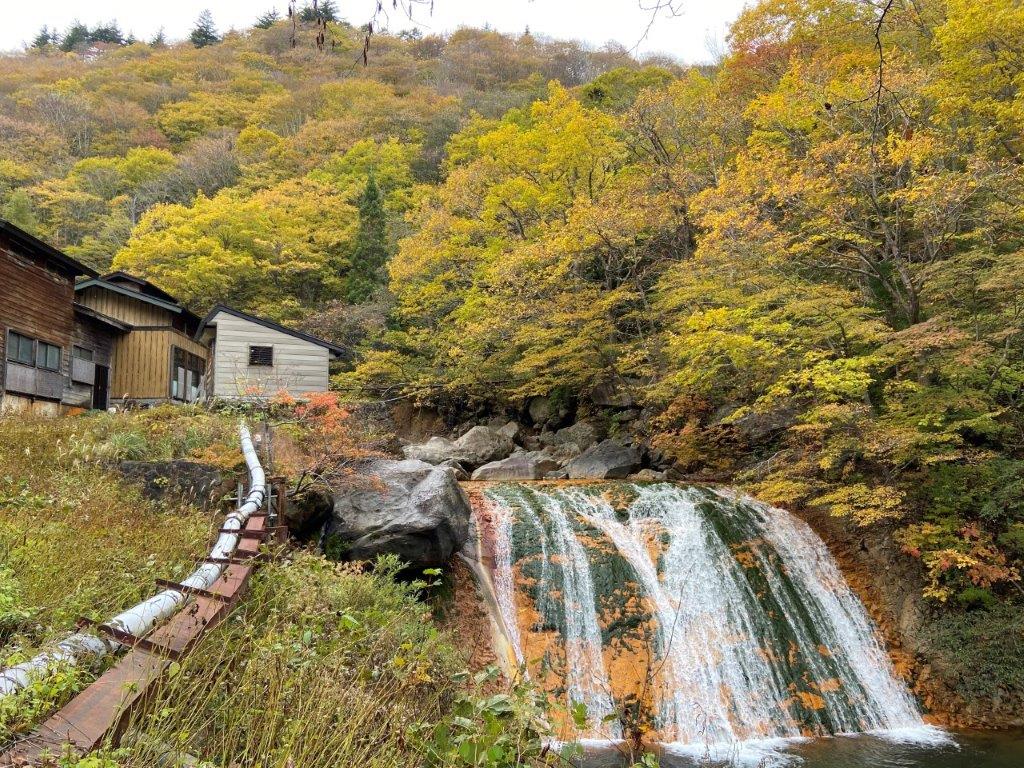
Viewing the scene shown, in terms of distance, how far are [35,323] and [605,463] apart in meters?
16.9

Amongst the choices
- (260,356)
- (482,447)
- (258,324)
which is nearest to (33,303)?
(258,324)

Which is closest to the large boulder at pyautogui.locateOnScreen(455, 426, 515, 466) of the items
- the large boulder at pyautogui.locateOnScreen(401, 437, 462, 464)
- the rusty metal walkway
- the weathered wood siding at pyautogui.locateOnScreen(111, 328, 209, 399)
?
the large boulder at pyautogui.locateOnScreen(401, 437, 462, 464)

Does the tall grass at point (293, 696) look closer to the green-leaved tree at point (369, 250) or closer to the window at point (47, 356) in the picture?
the window at point (47, 356)

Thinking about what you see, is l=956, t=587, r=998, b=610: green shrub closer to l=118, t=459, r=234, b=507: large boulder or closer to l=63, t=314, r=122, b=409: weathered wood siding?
l=118, t=459, r=234, b=507: large boulder


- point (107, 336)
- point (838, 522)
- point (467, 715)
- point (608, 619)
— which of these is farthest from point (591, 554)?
point (107, 336)

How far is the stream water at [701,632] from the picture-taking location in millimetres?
8594

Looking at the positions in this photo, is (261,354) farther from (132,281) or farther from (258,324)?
(132,281)

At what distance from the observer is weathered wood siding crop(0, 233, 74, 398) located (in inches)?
649

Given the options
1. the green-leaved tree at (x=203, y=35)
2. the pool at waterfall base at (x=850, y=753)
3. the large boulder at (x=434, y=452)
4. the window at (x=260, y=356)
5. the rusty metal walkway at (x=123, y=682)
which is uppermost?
the green-leaved tree at (x=203, y=35)

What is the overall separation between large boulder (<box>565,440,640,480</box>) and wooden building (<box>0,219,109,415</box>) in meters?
14.4

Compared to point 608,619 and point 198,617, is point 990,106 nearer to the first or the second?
point 608,619

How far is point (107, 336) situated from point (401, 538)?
18128 mm

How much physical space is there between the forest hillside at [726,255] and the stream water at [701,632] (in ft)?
4.65

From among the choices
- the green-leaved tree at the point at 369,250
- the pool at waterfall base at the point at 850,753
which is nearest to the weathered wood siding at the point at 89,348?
the green-leaved tree at the point at 369,250
